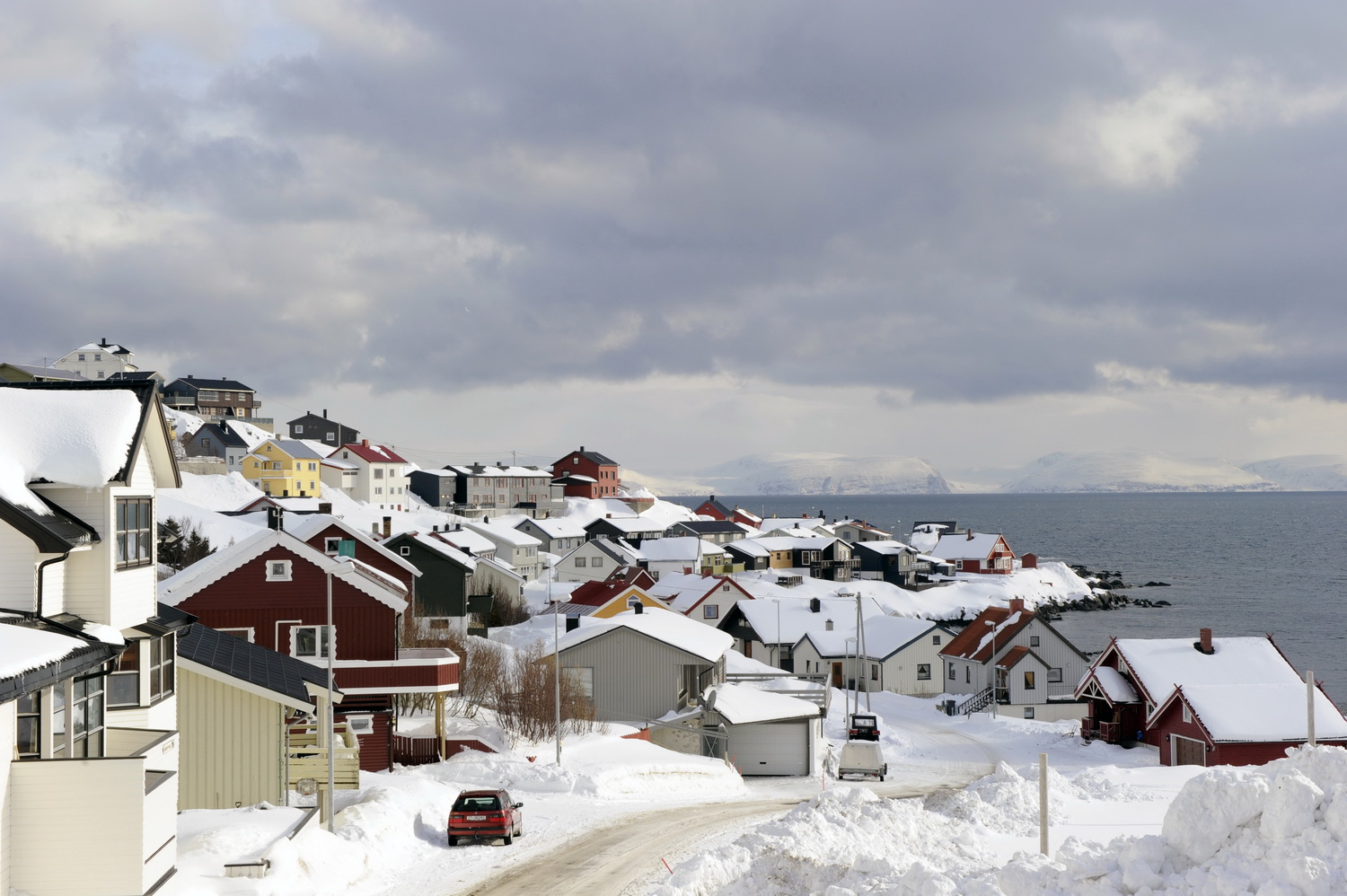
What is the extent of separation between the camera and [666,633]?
56.2 meters

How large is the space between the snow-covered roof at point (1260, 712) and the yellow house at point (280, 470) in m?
116

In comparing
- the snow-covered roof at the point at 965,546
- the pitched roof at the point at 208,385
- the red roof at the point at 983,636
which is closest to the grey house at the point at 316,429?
the pitched roof at the point at 208,385

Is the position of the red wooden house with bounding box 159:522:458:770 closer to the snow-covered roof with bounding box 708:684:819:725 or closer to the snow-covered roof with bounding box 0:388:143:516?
the snow-covered roof with bounding box 708:684:819:725

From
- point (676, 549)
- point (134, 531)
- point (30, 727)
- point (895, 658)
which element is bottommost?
point (895, 658)

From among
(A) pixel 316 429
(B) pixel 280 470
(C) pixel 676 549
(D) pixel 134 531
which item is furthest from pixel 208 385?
(D) pixel 134 531

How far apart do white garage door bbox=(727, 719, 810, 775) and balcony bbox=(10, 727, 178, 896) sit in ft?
117

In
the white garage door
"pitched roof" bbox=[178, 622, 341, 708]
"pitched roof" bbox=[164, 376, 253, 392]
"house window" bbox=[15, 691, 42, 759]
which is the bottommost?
the white garage door

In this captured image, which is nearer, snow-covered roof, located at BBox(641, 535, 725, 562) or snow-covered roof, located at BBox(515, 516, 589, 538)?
snow-covered roof, located at BBox(641, 535, 725, 562)

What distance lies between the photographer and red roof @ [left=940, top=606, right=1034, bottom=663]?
76062 mm

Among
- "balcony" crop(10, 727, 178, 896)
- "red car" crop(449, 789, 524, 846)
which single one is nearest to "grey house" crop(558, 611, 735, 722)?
"red car" crop(449, 789, 524, 846)

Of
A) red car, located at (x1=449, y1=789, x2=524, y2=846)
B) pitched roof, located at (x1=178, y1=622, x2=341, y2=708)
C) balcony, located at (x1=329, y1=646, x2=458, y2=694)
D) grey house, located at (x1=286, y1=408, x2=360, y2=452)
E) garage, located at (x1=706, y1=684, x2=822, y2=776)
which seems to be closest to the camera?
pitched roof, located at (x1=178, y1=622, x2=341, y2=708)

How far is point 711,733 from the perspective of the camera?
48250 millimetres

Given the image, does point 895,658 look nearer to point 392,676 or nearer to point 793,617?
point 793,617

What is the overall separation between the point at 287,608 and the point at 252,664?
10.5m
